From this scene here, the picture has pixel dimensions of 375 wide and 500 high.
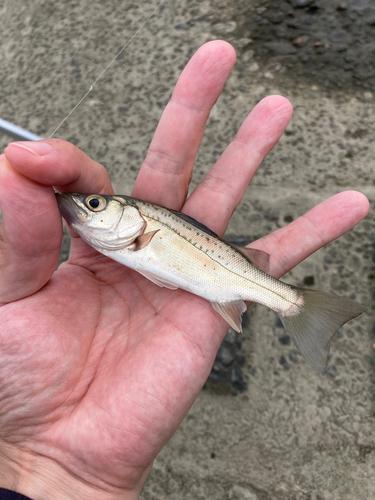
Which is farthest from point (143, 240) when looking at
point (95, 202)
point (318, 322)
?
point (318, 322)

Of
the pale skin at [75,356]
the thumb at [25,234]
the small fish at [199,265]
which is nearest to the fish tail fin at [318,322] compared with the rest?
the small fish at [199,265]

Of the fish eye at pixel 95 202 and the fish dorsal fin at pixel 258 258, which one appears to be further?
the fish dorsal fin at pixel 258 258

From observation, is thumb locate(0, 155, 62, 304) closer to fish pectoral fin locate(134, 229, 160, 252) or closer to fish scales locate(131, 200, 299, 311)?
fish pectoral fin locate(134, 229, 160, 252)

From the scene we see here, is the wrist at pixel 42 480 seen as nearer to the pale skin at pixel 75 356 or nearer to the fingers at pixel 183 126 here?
the pale skin at pixel 75 356

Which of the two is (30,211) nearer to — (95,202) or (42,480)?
(95,202)

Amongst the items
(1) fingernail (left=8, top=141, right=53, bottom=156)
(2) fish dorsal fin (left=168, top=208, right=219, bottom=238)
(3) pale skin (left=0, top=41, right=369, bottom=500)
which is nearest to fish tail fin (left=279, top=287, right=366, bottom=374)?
(3) pale skin (left=0, top=41, right=369, bottom=500)
